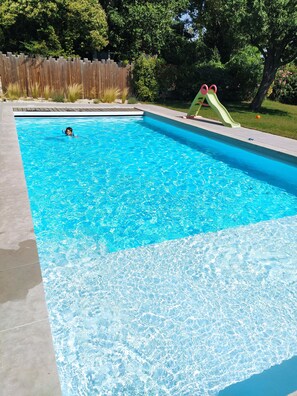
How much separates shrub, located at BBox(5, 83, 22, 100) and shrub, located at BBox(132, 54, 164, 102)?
19.7ft

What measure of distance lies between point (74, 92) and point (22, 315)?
14403 millimetres

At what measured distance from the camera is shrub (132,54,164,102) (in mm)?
16234

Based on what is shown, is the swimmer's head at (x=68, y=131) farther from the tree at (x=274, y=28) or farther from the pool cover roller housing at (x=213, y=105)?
the tree at (x=274, y=28)

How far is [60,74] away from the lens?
15.4 m

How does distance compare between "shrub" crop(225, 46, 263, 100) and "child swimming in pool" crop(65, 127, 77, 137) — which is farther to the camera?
"shrub" crop(225, 46, 263, 100)

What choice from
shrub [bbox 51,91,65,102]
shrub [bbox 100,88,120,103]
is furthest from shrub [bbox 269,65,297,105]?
shrub [bbox 51,91,65,102]

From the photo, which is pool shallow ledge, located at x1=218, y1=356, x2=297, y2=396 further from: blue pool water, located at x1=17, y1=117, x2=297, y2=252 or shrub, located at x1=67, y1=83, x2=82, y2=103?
shrub, located at x1=67, y1=83, x2=82, y2=103

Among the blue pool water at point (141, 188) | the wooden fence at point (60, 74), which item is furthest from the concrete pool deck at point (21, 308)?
the wooden fence at point (60, 74)

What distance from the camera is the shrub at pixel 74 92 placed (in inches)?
591

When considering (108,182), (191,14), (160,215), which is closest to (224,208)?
(160,215)

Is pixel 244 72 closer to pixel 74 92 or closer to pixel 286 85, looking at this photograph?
→ pixel 286 85

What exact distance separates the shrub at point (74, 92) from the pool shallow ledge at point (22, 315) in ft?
40.0

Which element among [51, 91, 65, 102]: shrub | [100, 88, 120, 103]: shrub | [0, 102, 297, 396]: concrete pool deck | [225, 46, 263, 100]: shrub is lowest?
[51, 91, 65, 102]: shrub

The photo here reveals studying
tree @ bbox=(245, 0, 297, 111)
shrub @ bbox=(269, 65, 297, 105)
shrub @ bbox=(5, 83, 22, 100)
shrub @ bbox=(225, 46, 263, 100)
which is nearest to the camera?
tree @ bbox=(245, 0, 297, 111)
